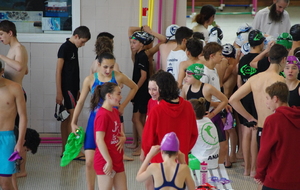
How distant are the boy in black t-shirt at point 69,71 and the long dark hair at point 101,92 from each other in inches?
76.8

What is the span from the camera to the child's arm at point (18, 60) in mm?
5824

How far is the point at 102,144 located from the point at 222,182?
1.20 metres

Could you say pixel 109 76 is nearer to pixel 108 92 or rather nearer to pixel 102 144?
pixel 108 92

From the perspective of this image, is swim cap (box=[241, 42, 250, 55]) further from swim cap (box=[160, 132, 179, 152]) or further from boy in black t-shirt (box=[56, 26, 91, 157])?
swim cap (box=[160, 132, 179, 152])

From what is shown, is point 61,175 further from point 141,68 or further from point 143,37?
point 143,37

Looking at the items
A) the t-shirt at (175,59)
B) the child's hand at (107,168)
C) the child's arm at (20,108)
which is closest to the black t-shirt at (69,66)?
the t-shirt at (175,59)

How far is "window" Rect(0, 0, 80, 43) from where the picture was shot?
7.91m

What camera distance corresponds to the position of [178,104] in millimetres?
4043

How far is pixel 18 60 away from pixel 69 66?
1.07m

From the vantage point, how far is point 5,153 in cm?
477

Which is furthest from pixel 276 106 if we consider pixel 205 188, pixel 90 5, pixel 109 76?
pixel 90 5

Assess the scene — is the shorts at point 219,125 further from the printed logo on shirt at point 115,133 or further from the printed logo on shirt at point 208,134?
the printed logo on shirt at point 115,133

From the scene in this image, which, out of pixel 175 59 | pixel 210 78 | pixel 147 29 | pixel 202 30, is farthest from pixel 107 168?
pixel 202 30

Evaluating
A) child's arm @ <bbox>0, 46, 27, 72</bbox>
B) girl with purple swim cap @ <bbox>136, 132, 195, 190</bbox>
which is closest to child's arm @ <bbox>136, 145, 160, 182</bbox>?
girl with purple swim cap @ <bbox>136, 132, 195, 190</bbox>
